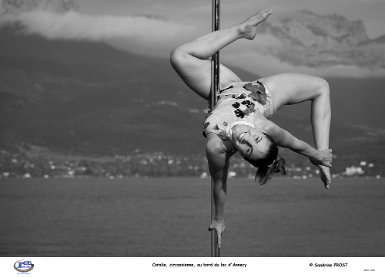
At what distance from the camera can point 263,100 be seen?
2609 millimetres

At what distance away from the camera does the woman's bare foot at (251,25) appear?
8.75ft

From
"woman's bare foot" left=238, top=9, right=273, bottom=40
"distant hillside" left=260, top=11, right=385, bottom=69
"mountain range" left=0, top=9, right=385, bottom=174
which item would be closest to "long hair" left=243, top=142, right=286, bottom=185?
"woman's bare foot" left=238, top=9, right=273, bottom=40

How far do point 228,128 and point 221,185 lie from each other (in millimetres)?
300

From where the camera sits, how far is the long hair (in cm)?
253

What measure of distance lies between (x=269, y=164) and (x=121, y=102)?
125 metres

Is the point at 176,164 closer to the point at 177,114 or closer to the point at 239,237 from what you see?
the point at 177,114

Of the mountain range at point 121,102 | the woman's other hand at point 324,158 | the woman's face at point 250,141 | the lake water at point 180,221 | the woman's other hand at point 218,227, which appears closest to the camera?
the woman's face at point 250,141

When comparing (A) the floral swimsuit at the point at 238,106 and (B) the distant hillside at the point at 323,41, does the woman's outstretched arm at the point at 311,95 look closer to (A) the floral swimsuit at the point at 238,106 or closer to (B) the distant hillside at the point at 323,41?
(A) the floral swimsuit at the point at 238,106

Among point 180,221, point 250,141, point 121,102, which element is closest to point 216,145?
point 250,141

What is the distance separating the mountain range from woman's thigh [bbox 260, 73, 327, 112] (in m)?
79.8
